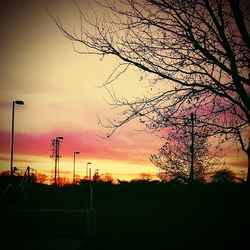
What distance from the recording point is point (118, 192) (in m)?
14.3

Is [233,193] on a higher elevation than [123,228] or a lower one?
higher

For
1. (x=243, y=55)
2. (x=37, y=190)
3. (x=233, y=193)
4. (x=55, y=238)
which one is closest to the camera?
(x=243, y=55)

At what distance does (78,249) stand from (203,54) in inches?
269

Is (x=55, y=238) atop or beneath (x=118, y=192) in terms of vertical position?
beneath

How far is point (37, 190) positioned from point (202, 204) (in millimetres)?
11667

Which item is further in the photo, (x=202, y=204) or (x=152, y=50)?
(x=202, y=204)

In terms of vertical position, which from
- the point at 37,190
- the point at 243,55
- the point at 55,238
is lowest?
the point at 55,238

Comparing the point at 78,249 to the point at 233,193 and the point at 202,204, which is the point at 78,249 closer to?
the point at 202,204

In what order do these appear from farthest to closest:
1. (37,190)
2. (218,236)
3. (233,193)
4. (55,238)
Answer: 1. (37,190)
2. (55,238)
3. (233,193)
4. (218,236)

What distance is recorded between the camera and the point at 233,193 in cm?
1120

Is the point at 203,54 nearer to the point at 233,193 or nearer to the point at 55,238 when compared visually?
the point at 233,193

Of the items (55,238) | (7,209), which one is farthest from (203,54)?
(7,209)

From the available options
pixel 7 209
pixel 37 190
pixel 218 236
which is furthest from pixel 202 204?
pixel 37 190

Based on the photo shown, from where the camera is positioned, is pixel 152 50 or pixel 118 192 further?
pixel 118 192
